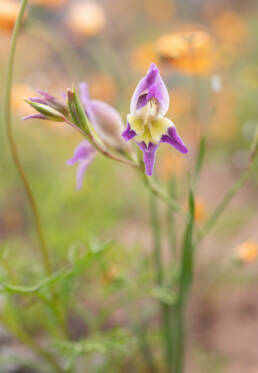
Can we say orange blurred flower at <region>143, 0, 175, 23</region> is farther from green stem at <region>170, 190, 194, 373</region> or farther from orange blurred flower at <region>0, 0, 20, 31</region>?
green stem at <region>170, 190, 194, 373</region>

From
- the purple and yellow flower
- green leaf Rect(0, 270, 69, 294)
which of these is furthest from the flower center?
green leaf Rect(0, 270, 69, 294)

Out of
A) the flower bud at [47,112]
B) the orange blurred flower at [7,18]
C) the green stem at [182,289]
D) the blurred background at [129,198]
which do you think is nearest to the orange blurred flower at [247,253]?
the blurred background at [129,198]

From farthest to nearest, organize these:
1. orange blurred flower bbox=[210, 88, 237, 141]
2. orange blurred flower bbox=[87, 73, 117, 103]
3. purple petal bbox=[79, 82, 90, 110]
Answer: orange blurred flower bbox=[210, 88, 237, 141]
orange blurred flower bbox=[87, 73, 117, 103]
purple petal bbox=[79, 82, 90, 110]

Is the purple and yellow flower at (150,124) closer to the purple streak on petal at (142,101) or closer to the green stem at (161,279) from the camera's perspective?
the purple streak on petal at (142,101)

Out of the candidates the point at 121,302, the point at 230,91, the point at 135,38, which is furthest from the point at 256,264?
the point at 135,38

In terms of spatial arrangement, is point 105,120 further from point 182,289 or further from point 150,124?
point 182,289

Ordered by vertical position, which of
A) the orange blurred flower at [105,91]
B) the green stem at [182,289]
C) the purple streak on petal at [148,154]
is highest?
the orange blurred flower at [105,91]
